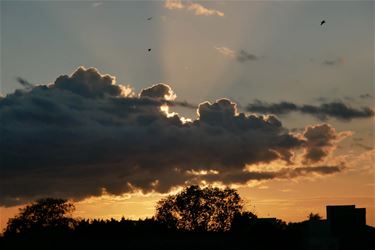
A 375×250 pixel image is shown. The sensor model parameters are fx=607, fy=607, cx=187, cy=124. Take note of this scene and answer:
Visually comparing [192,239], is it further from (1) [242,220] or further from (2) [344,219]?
(1) [242,220]

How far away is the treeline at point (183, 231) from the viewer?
365 ft

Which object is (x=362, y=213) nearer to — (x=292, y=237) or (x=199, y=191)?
(x=292, y=237)

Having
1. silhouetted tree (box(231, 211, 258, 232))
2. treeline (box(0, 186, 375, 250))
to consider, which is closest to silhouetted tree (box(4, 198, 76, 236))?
treeline (box(0, 186, 375, 250))

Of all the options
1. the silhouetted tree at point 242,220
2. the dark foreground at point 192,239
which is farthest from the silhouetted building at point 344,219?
the silhouetted tree at point 242,220

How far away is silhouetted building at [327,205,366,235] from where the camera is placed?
11206 centimetres

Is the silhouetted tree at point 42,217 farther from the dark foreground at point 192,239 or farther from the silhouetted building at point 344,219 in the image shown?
the silhouetted building at point 344,219

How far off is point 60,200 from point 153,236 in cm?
5762

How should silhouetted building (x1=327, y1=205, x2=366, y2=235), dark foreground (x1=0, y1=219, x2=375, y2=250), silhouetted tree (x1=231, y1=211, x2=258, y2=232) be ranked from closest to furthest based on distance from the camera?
1. dark foreground (x1=0, y1=219, x2=375, y2=250)
2. silhouetted building (x1=327, y1=205, x2=366, y2=235)
3. silhouetted tree (x1=231, y1=211, x2=258, y2=232)

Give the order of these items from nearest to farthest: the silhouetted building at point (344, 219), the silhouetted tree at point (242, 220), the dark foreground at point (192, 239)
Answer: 1. the dark foreground at point (192, 239)
2. the silhouetted building at point (344, 219)
3. the silhouetted tree at point (242, 220)

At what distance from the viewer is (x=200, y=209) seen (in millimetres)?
169000

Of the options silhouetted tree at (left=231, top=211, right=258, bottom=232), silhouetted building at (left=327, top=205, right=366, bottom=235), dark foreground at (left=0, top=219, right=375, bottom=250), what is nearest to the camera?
dark foreground at (left=0, top=219, right=375, bottom=250)

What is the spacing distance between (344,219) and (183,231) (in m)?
40.5

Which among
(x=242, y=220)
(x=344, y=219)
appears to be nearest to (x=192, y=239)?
(x=344, y=219)

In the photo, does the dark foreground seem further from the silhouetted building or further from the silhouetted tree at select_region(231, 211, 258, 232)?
the silhouetted tree at select_region(231, 211, 258, 232)
